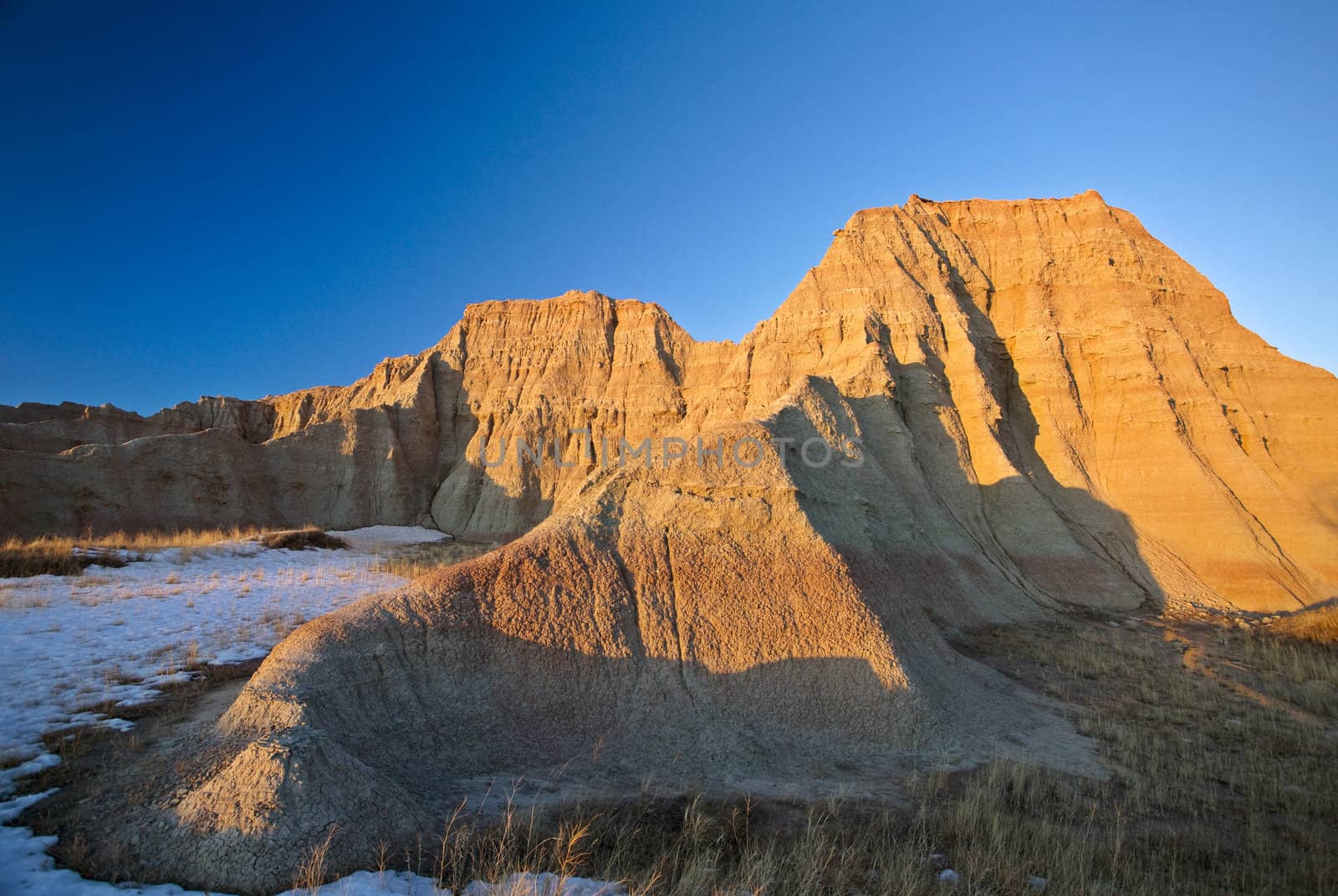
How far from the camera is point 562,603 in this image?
7234 millimetres

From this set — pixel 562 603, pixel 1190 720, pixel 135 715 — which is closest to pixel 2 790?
pixel 135 715

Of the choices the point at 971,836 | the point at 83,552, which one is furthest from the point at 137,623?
the point at 971,836

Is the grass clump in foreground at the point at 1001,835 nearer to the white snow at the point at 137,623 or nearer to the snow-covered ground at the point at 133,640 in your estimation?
the snow-covered ground at the point at 133,640

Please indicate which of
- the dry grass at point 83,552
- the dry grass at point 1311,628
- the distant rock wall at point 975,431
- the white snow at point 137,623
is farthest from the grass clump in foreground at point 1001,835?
the dry grass at point 83,552

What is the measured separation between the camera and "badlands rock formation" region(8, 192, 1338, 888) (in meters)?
5.89

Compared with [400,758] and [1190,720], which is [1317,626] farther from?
[400,758]

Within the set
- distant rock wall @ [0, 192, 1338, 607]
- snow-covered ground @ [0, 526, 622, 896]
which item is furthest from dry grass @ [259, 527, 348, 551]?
distant rock wall @ [0, 192, 1338, 607]

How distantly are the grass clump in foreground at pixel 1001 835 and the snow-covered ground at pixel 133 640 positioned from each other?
0.50m

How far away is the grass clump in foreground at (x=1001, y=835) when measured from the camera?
13.2 feet

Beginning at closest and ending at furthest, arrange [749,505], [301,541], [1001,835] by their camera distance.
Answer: [1001,835] → [749,505] → [301,541]

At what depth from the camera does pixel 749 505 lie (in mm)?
8750

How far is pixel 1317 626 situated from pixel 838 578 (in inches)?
572

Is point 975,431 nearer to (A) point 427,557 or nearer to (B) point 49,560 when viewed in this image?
(A) point 427,557

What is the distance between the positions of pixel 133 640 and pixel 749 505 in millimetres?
9087
